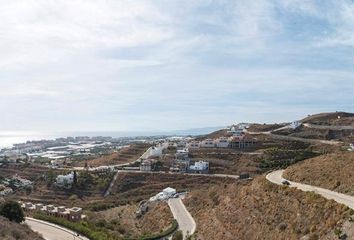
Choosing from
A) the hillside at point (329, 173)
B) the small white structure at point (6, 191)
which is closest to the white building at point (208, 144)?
the small white structure at point (6, 191)

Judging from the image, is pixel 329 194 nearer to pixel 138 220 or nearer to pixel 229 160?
pixel 138 220

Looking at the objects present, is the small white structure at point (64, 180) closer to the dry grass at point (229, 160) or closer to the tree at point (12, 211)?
the dry grass at point (229, 160)

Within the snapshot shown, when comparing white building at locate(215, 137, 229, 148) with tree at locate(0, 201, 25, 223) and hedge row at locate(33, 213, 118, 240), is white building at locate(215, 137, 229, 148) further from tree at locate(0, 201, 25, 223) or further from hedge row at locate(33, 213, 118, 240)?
tree at locate(0, 201, 25, 223)

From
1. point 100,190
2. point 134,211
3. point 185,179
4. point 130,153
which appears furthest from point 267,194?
point 130,153

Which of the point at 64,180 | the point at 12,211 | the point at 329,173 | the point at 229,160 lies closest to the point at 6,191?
the point at 64,180

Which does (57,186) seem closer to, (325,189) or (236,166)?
(236,166)

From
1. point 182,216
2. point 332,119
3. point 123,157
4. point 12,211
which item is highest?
point 332,119

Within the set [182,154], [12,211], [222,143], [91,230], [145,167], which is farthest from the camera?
[222,143]
